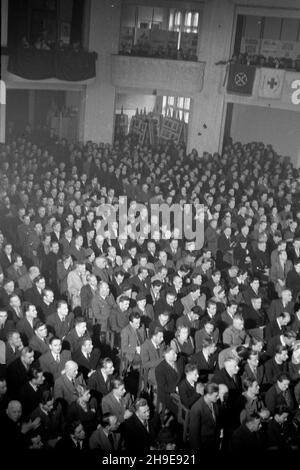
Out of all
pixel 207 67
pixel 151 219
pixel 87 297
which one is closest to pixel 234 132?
pixel 207 67

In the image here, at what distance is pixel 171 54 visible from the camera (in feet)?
69.1

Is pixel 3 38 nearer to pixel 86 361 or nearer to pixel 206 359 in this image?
pixel 86 361

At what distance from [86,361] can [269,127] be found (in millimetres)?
19218

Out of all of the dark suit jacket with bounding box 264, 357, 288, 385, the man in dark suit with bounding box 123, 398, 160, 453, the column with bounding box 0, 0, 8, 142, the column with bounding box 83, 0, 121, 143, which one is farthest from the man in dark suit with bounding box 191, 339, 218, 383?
the column with bounding box 83, 0, 121, 143

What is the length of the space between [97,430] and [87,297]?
3.42m

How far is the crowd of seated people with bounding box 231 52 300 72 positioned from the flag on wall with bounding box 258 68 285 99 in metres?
0.33

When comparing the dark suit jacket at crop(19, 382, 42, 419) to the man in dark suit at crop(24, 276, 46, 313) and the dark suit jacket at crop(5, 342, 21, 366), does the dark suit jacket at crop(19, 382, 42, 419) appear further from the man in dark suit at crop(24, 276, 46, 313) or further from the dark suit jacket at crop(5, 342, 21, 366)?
the man in dark suit at crop(24, 276, 46, 313)

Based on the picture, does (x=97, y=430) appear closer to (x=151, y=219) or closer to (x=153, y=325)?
(x=153, y=325)

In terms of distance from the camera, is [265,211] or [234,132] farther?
[234,132]

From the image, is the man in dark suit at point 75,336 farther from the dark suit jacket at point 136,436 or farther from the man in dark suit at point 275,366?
the man in dark suit at point 275,366

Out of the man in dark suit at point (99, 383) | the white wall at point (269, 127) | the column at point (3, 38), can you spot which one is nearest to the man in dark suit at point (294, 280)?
the man in dark suit at point (99, 383)

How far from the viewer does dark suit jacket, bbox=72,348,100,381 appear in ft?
23.3

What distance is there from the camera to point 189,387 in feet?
21.5

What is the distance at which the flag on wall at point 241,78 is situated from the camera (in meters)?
19.6
